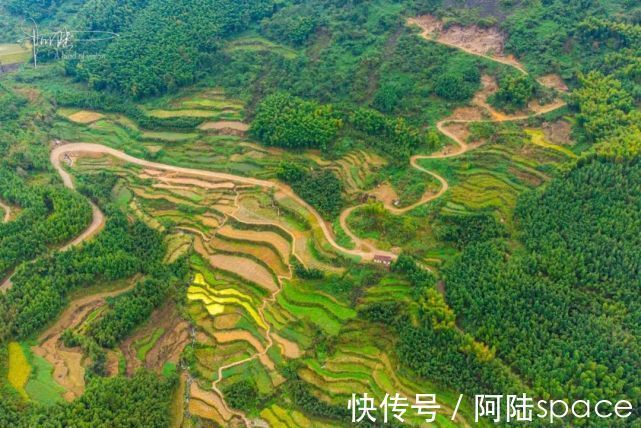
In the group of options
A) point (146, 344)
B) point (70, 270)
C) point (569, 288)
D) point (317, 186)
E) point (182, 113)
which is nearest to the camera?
point (569, 288)

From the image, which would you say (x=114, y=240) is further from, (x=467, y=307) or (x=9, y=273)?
(x=467, y=307)

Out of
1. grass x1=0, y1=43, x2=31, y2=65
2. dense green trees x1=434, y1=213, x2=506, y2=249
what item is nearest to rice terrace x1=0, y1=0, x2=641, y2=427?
dense green trees x1=434, y1=213, x2=506, y2=249

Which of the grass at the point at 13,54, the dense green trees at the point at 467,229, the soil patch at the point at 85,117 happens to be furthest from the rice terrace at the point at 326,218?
the grass at the point at 13,54

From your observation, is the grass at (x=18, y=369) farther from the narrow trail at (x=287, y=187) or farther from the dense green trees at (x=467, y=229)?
the dense green trees at (x=467, y=229)

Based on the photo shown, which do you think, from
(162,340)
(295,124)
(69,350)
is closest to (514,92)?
(295,124)

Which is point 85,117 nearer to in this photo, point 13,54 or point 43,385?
point 13,54
